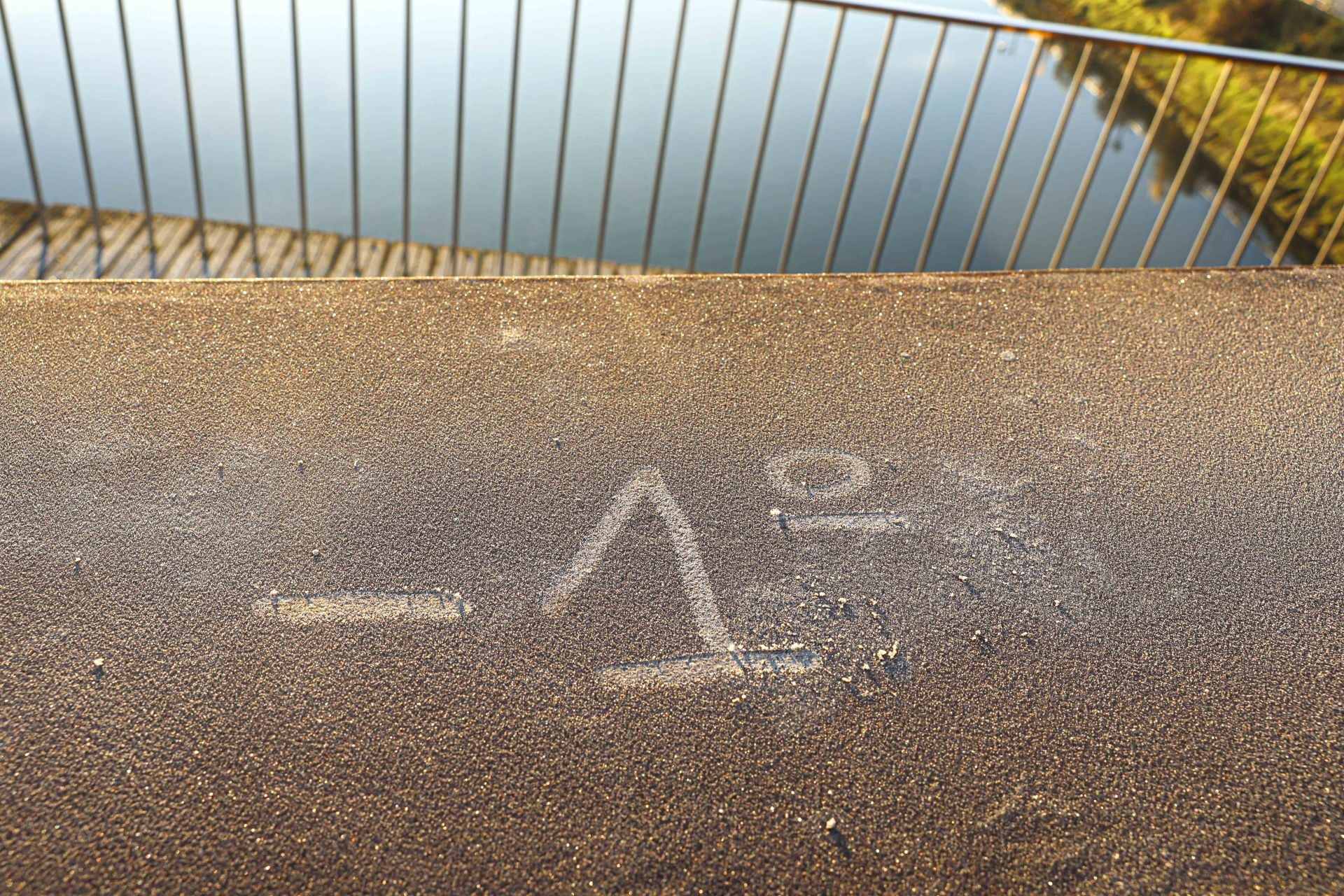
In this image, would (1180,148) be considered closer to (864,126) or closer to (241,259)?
(864,126)

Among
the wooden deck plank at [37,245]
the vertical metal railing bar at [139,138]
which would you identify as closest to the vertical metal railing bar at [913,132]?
the vertical metal railing bar at [139,138]

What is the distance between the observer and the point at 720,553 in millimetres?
2820

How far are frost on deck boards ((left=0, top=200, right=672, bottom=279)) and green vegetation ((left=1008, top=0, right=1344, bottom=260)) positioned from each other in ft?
52.3

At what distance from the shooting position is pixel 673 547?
2830mm

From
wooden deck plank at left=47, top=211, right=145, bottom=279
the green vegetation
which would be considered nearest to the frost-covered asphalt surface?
wooden deck plank at left=47, top=211, right=145, bottom=279

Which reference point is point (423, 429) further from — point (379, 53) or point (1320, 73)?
point (379, 53)

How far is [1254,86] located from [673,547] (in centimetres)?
2264

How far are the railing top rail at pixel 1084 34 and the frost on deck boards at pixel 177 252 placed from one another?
61.7 inches

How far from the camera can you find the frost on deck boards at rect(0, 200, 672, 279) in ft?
16.4

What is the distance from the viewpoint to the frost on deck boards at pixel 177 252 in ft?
16.4

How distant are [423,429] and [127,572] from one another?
0.98m

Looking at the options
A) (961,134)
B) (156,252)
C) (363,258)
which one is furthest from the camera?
(363,258)

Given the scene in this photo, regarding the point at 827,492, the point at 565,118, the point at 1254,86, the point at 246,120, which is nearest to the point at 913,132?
the point at 565,118

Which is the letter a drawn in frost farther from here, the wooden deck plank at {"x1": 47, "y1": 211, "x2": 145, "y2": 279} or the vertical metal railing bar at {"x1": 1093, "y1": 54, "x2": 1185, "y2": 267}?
the wooden deck plank at {"x1": 47, "y1": 211, "x2": 145, "y2": 279}
